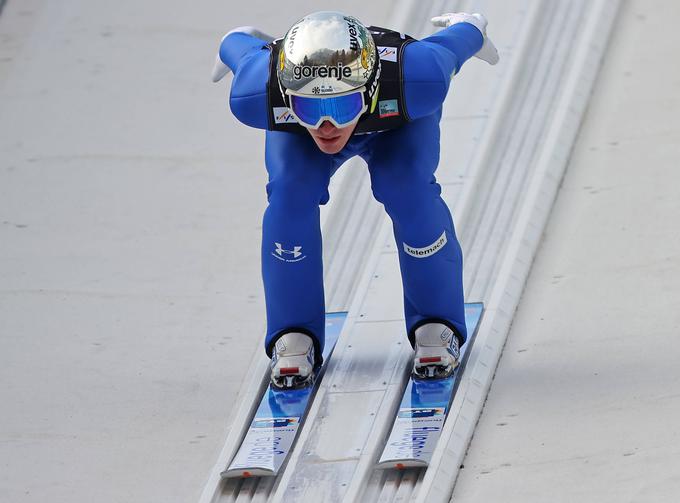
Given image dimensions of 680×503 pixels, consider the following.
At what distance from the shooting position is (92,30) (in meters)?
6.59

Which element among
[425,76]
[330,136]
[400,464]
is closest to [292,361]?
[400,464]

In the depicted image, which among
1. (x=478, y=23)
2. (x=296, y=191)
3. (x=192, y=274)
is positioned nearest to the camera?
(x=296, y=191)

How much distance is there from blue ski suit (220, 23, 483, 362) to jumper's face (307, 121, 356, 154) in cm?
13

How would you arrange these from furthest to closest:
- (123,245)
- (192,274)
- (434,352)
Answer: (123,245) → (192,274) → (434,352)

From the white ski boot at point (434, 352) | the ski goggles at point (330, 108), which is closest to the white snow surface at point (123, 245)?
the white ski boot at point (434, 352)

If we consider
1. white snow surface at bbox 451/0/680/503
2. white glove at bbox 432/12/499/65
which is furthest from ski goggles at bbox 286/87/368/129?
white snow surface at bbox 451/0/680/503

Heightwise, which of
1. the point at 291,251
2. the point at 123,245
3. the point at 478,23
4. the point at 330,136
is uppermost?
the point at 478,23

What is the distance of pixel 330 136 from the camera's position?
13.9 ft

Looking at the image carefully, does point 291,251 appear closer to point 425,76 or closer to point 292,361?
point 292,361

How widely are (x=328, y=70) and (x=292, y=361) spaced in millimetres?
896

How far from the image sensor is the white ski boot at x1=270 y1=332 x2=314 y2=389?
4574 millimetres

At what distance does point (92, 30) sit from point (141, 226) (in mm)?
1392

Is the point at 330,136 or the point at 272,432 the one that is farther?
the point at 272,432

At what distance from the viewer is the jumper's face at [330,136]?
421cm
